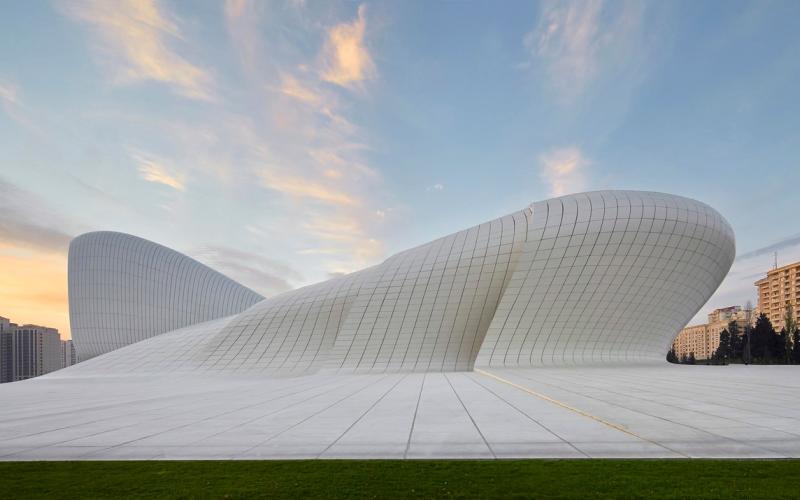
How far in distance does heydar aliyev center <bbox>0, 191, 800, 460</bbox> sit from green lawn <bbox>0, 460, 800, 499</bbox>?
3.44 feet

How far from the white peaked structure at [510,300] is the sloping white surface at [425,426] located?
17581 millimetres

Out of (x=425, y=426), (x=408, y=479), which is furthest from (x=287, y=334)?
(x=408, y=479)

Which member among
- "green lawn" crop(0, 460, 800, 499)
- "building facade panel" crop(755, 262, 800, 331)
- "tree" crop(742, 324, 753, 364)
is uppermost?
"building facade panel" crop(755, 262, 800, 331)

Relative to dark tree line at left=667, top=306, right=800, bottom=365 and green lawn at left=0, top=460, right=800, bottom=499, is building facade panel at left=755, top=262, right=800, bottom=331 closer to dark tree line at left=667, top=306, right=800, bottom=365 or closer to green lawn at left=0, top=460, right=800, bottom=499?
dark tree line at left=667, top=306, right=800, bottom=365

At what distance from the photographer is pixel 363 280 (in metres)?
37.0

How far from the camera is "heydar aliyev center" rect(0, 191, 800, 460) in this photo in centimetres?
968

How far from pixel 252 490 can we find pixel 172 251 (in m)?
52.8

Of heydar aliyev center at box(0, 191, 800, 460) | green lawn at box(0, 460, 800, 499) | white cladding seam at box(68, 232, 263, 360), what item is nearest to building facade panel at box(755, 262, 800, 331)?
heydar aliyev center at box(0, 191, 800, 460)

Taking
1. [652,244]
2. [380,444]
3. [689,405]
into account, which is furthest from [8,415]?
[652,244]

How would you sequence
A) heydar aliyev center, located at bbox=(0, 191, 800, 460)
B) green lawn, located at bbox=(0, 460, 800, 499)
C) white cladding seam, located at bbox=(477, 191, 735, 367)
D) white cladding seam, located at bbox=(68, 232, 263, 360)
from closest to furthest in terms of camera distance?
green lawn, located at bbox=(0, 460, 800, 499), heydar aliyev center, located at bbox=(0, 191, 800, 460), white cladding seam, located at bbox=(477, 191, 735, 367), white cladding seam, located at bbox=(68, 232, 263, 360)

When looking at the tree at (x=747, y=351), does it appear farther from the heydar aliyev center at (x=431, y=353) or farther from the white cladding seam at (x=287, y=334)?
the white cladding seam at (x=287, y=334)

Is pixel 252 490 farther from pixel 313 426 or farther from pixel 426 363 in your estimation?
pixel 426 363

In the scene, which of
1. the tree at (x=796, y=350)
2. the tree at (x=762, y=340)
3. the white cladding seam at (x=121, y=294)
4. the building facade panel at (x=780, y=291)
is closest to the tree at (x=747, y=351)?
the tree at (x=762, y=340)

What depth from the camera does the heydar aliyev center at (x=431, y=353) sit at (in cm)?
968
